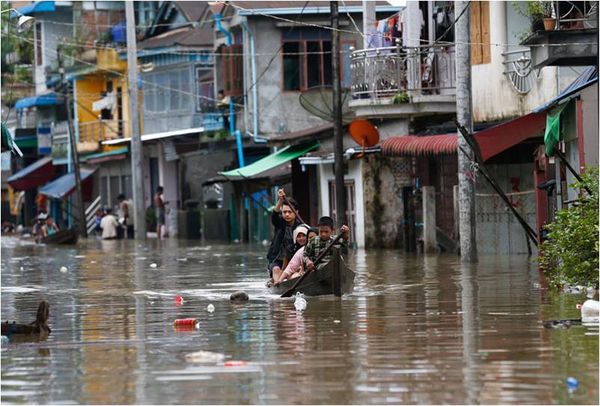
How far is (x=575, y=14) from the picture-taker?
2584 cm

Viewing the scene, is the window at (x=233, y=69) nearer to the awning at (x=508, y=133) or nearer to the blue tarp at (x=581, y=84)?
the awning at (x=508, y=133)

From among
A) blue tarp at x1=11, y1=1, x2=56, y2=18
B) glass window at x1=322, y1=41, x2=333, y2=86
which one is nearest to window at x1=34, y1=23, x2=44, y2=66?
blue tarp at x1=11, y1=1, x2=56, y2=18

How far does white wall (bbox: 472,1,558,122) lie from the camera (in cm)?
3309

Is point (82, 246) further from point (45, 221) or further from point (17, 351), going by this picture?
point (17, 351)

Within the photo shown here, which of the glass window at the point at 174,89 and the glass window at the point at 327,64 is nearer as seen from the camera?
the glass window at the point at 327,64

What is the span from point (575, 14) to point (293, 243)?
5.98 m

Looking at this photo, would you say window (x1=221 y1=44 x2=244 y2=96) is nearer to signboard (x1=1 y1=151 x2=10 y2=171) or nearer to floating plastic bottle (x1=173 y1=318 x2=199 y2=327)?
signboard (x1=1 y1=151 x2=10 y2=171)

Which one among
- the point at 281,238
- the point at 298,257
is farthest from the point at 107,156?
the point at 298,257

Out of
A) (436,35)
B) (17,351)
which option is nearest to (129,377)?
(17,351)

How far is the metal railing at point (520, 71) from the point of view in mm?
32531

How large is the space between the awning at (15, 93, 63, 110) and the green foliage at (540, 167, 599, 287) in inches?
2249

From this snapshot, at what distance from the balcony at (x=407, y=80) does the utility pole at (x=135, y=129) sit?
17029mm

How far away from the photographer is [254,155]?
180 feet

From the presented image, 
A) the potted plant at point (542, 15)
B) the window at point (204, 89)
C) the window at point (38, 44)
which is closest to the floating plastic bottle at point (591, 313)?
the potted plant at point (542, 15)
